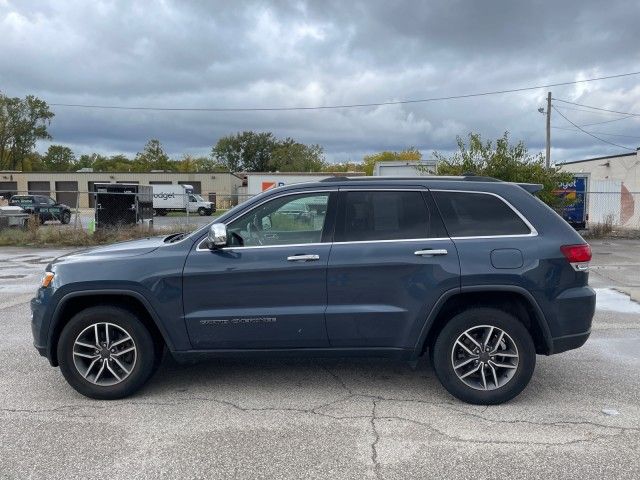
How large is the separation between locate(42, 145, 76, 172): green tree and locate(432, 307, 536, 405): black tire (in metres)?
105

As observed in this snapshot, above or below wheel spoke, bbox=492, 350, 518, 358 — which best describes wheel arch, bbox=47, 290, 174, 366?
above

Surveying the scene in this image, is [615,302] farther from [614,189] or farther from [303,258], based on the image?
[614,189]

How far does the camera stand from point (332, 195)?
4445 mm

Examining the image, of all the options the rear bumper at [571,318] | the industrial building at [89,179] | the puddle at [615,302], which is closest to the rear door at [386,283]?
the rear bumper at [571,318]

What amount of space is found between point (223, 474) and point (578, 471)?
2160mm

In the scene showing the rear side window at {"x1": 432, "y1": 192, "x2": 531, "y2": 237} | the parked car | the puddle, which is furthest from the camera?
the parked car

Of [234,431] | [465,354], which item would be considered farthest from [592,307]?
[234,431]

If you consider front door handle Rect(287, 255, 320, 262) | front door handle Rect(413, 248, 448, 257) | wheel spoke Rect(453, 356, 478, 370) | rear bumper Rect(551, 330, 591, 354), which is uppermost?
front door handle Rect(413, 248, 448, 257)

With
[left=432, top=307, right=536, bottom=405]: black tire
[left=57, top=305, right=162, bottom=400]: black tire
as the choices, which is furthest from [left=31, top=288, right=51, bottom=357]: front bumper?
[left=432, top=307, right=536, bottom=405]: black tire

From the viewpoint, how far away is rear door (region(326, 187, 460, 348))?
4184 mm

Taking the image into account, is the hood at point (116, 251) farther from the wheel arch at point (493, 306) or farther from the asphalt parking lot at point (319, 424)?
the wheel arch at point (493, 306)

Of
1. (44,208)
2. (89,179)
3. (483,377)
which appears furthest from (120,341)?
(89,179)

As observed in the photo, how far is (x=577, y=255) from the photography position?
4234 millimetres

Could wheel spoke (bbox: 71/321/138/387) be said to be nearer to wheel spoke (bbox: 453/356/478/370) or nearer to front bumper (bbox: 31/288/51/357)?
front bumper (bbox: 31/288/51/357)
